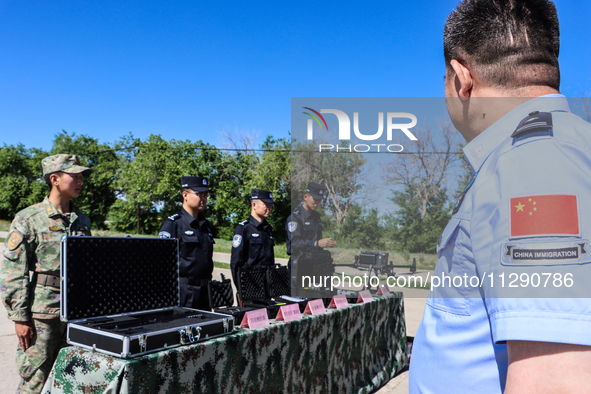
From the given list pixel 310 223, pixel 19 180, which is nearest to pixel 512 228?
pixel 310 223

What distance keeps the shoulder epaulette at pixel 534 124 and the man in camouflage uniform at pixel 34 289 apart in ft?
9.86

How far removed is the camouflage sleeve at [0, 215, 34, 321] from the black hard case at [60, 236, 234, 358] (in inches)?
40.1

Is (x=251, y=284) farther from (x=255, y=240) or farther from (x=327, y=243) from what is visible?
(x=255, y=240)

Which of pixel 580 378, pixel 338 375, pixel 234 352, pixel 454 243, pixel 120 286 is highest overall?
pixel 454 243

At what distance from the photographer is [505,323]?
52cm

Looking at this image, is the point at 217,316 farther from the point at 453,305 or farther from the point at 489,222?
the point at 489,222

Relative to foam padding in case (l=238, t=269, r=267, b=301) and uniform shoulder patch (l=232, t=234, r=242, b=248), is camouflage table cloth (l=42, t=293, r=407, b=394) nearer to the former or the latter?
foam padding in case (l=238, t=269, r=267, b=301)

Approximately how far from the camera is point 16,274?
2.60m

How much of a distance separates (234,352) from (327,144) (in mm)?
1634

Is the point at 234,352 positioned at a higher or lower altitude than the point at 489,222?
lower

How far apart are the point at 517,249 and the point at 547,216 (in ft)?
0.18

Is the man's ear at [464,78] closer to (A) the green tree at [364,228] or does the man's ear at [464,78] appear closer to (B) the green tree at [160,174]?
(A) the green tree at [364,228]

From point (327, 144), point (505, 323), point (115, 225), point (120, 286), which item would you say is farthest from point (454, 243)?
point (115, 225)

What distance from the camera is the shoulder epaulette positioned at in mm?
597
